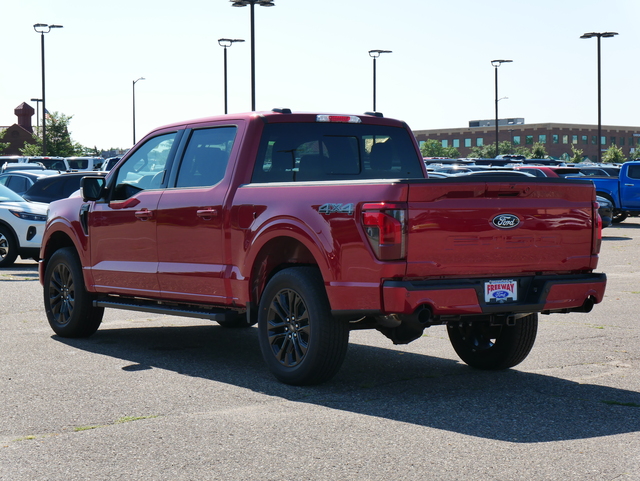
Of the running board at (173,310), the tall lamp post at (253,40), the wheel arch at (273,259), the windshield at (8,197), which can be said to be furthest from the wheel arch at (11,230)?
the tall lamp post at (253,40)

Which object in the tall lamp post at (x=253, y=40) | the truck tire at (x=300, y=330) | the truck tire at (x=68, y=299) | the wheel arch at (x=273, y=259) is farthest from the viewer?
the tall lamp post at (x=253, y=40)

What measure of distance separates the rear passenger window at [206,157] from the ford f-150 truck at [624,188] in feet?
76.8

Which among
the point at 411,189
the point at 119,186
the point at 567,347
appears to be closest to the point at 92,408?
the point at 411,189

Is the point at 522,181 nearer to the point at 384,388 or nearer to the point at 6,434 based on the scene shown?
the point at 384,388

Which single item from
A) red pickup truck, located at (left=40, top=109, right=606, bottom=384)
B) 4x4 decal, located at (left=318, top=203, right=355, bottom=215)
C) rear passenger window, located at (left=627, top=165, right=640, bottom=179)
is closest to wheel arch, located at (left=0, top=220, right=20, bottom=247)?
red pickup truck, located at (left=40, top=109, right=606, bottom=384)

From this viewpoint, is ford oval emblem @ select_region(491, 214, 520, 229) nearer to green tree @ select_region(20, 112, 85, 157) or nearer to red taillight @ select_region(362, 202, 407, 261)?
red taillight @ select_region(362, 202, 407, 261)

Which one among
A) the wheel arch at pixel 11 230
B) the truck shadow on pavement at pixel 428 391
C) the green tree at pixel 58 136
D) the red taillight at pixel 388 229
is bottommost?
the truck shadow on pavement at pixel 428 391

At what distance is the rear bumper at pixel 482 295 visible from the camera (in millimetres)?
6125

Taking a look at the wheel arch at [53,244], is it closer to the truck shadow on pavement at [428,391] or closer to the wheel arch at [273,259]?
the truck shadow on pavement at [428,391]

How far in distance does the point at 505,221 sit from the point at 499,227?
0.06 metres

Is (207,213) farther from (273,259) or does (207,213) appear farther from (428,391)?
(428,391)

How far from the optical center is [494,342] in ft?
25.5

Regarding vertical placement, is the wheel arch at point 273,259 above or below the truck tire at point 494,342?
above

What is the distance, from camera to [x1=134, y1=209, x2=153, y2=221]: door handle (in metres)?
8.27
